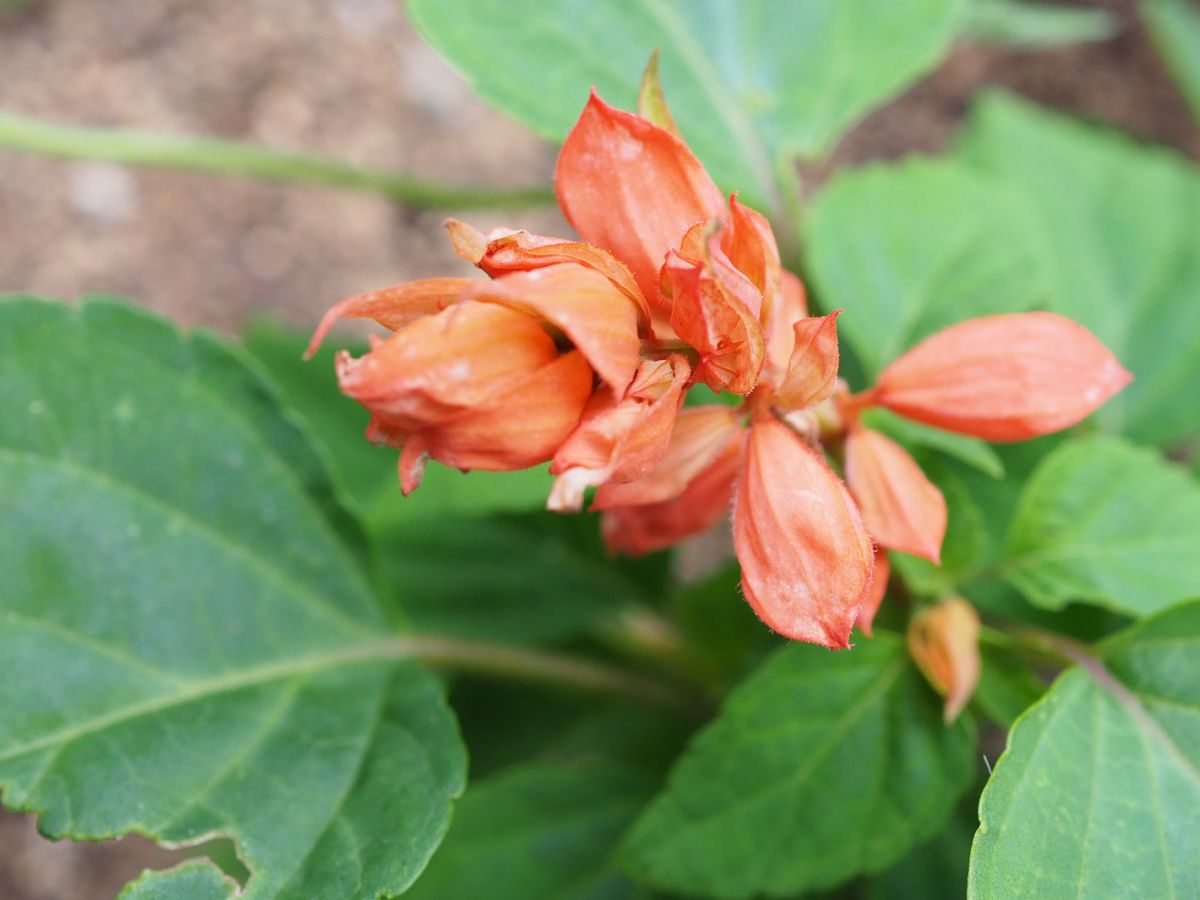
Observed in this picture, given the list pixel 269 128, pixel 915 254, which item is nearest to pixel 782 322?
pixel 915 254

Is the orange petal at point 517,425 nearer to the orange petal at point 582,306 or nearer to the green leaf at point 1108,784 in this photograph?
the orange petal at point 582,306

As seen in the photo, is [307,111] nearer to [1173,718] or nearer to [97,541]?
[97,541]

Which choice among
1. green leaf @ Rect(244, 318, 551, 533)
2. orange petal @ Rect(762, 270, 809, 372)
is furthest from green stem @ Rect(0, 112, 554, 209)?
orange petal @ Rect(762, 270, 809, 372)

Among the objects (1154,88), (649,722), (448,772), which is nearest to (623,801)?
(649,722)

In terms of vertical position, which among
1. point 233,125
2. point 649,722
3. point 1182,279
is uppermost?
point 1182,279

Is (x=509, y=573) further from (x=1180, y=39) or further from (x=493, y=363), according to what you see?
(x=1180, y=39)

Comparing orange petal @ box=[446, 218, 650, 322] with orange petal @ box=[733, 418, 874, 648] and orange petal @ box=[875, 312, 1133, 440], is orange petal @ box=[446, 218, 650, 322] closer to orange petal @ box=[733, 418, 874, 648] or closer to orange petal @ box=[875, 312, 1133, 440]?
orange petal @ box=[733, 418, 874, 648]
